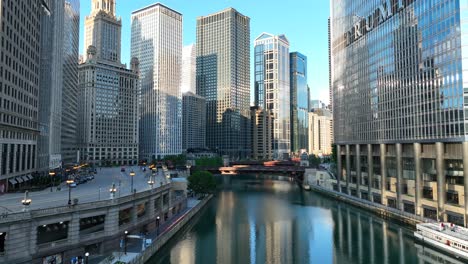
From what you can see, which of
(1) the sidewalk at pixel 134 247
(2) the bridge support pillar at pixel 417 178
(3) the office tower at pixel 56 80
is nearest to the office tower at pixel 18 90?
(3) the office tower at pixel 56 80

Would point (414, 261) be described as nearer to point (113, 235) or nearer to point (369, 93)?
point (113, 235)

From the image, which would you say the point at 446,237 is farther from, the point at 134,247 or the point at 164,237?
the point at 134,247

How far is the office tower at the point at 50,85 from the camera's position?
108250mm

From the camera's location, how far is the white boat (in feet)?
184

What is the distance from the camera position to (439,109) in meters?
77.1

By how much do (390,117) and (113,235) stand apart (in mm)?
76198

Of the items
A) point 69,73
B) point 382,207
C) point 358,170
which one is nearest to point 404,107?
point 382,207

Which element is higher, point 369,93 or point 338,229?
point 369,93

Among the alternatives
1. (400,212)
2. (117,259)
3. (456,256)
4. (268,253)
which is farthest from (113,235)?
(400,212)

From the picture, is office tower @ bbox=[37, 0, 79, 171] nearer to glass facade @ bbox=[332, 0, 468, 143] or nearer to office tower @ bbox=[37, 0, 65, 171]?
office tower @ bbox=[37, 0, 65, 171]

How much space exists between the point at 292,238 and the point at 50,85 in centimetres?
9313

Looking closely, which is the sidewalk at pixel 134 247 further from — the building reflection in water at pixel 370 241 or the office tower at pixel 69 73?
the office tower at pixel 69 73

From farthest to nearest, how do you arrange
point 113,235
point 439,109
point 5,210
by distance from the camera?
point 439,109 → point 113,235 → point 5,210

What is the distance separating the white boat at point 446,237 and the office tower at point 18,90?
7658 cm
